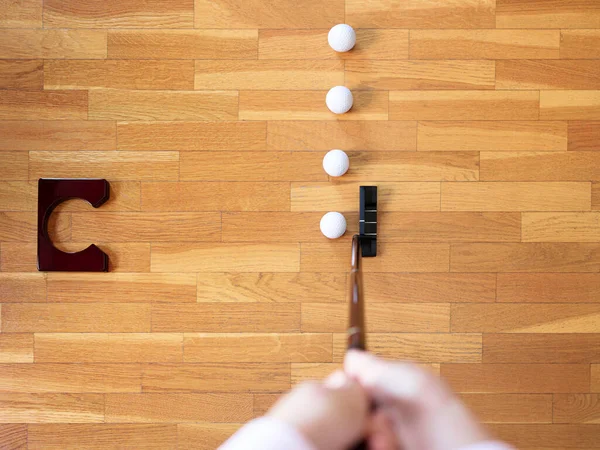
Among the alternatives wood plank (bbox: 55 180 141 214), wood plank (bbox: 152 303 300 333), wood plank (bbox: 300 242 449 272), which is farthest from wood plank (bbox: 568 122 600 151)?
wood plank (bbox: 55 180 141 214)

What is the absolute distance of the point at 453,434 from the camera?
464 mm

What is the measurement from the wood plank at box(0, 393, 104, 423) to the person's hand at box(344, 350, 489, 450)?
113 centimetres

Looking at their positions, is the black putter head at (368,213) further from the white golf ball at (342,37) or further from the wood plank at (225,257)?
the white golf ball at (342,37)

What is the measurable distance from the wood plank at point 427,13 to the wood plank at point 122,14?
47cm

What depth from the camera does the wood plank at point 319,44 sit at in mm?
1344

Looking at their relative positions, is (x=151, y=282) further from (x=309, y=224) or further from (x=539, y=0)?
(x=539, y=0)

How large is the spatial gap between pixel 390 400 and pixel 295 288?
86 cm

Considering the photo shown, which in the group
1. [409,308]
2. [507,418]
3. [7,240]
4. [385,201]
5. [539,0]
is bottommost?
[507,418]

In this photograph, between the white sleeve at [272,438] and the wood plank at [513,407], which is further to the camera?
the wood plank at [513,407]

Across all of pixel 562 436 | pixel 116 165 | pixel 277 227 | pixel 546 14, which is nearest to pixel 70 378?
pixel 116 165

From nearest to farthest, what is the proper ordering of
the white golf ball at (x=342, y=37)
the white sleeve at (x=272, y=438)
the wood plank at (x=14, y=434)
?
the white sleeve at (x=272, y=438)
the white golf ball at (x=342, y=37)
the wood plank at (x=14, y=434)

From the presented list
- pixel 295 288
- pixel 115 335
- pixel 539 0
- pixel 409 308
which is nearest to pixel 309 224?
pixel 295 288

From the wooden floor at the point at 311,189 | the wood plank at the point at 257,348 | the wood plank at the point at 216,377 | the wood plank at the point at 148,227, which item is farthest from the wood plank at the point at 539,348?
the wood plank at the point at 148,227

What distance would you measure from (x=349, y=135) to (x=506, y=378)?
81 centimetres
